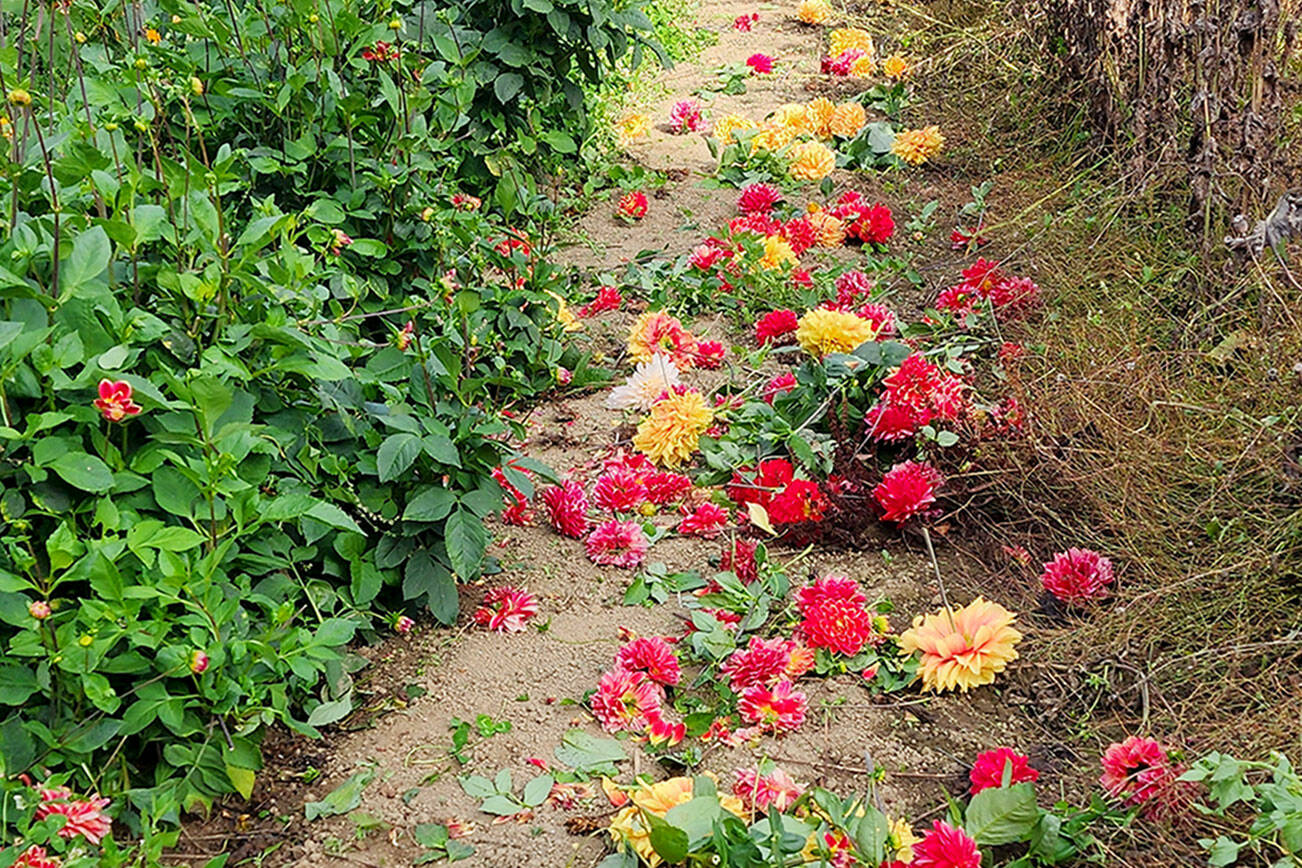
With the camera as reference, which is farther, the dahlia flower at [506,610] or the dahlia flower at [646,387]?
the dahlia flower at [646,387]

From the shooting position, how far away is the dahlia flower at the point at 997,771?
78.0 inches

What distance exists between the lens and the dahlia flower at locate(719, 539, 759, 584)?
102 inches

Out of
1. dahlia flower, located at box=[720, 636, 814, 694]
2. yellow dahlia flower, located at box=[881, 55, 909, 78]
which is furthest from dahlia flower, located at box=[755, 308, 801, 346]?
yellow dahlia flower, located at box=[881, 55, 909, 78]

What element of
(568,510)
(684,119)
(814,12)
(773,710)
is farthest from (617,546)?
(814,12)

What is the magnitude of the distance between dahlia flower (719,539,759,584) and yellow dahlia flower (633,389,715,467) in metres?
0.38

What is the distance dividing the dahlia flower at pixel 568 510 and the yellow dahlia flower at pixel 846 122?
2.55 m

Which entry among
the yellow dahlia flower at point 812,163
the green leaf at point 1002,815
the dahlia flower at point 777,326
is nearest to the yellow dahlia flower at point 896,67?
the yellow dahlia flower at point 812,163

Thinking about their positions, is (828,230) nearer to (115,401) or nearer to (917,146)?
(917,146)

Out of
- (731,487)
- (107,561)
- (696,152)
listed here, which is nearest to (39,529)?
(107,561)

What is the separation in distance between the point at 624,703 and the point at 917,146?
3.01 metres

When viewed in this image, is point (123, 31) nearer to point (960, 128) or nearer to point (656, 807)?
point (656, 807)

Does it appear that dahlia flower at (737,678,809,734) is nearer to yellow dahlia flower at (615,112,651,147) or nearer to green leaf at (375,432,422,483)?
green leaf at (375,432,422,483)

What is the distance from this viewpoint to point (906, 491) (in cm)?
269

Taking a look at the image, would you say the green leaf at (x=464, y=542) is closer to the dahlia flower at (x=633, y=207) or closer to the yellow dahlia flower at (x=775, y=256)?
the yellow dahlia flower at (x=775, y=256)
